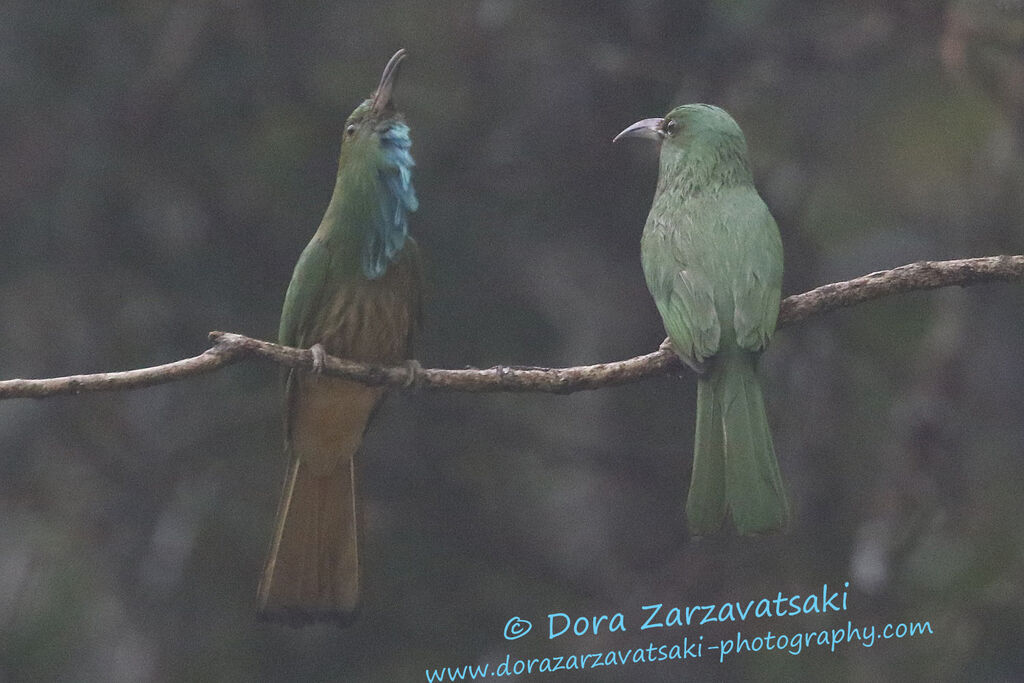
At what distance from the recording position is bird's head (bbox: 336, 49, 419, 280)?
99.1 inches

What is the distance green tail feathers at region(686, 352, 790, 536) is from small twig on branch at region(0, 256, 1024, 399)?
0.14 m

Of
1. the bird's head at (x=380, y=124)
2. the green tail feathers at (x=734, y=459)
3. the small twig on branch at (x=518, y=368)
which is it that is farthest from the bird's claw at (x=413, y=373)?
the green tail feathers at (x=734, y=459)

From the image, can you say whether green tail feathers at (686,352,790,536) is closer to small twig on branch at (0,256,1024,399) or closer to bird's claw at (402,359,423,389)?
small twig on branch at (0,256,1024,399)

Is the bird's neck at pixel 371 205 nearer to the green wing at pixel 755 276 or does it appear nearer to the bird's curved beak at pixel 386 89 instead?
the bird's curved beak at pixel 386 89

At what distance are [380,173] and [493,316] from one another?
104cm

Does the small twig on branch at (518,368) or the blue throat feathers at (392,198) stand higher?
the blue throat feathers at (392,198)

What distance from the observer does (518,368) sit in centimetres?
239

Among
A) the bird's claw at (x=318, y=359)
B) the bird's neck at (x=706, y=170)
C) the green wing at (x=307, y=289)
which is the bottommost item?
the bird's claw at (x=318, y=359)

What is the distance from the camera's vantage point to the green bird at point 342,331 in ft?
8.40

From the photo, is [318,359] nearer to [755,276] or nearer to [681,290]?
[681,290]

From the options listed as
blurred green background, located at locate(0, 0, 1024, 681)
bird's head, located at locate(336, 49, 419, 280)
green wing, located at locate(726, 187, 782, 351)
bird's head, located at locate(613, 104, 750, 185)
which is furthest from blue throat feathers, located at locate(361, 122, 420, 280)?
blurred green background, located at locate(0, 0, 1024, 681)

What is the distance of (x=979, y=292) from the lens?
3.59 meters

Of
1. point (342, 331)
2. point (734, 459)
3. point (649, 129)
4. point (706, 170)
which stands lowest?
point (734, 459)

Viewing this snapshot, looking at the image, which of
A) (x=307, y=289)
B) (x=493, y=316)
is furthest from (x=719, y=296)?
(x=493, y=316)
